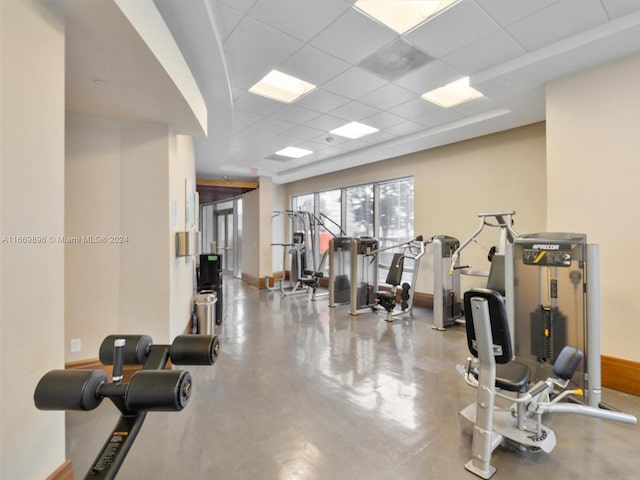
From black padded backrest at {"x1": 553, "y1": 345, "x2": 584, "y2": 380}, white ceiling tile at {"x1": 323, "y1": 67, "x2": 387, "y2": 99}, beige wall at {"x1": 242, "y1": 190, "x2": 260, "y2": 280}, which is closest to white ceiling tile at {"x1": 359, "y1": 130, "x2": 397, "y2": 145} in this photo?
white ceiling tile at {"x1": 323, "y1": 67, "x2": 387, "y2": 99}

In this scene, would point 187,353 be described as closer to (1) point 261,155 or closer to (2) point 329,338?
(2) point 329,338

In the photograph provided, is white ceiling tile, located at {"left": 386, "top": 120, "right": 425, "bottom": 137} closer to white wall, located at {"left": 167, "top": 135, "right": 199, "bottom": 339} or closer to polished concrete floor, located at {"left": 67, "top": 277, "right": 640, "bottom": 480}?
white wall, located at {"left": 167, "top": 135, "right": 199, "bottom": 339}

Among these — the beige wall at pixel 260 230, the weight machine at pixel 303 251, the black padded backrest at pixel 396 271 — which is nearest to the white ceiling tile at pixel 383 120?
the black padded backrest at pixel 396 271

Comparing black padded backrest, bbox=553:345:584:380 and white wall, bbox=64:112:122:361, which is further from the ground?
white wall, bbox=64:112:122:361

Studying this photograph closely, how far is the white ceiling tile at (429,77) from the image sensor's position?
330cm

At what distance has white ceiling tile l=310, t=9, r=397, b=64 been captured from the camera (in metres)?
2.59

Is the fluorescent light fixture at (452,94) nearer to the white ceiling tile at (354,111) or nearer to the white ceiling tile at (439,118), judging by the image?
the white ceiling tile at (439,118)

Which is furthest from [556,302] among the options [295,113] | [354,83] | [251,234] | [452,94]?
[251,234]

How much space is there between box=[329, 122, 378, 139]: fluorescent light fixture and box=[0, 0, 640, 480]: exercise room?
0.07 metres

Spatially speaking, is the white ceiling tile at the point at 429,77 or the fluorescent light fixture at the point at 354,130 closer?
the white ceiling tile at the point at 429,77

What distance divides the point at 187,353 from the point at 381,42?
297 cm

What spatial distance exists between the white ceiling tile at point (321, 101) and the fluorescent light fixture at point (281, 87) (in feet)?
0.30

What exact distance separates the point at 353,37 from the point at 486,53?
134 cm

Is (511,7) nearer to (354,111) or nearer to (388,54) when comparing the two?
(388,54)
